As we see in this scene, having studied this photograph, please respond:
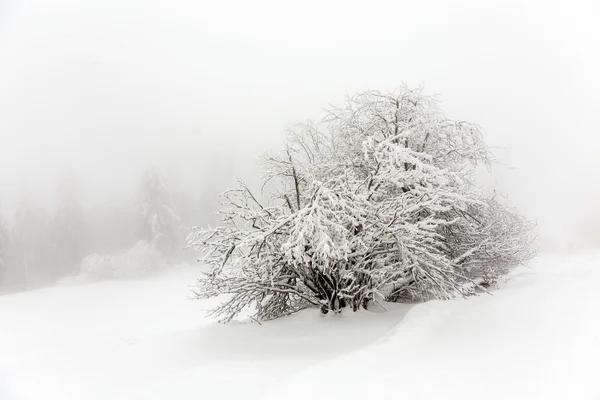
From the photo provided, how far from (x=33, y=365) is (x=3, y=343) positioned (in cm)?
818

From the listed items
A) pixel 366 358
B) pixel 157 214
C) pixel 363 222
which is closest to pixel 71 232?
pixel 157 214

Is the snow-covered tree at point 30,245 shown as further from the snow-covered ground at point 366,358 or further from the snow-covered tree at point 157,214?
the snow-covered ground at point 366,358

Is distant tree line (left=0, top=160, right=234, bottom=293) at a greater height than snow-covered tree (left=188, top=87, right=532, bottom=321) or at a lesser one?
lesser

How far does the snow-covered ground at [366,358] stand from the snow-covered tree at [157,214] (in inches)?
1063

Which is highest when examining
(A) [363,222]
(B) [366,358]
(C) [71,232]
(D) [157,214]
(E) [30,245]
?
(A) [363,222]

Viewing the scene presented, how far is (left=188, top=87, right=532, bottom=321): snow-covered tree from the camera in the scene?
25.4 feet

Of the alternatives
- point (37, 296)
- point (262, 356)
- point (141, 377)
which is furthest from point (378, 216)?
point (37, 296)

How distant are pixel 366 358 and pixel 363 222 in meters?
3.04

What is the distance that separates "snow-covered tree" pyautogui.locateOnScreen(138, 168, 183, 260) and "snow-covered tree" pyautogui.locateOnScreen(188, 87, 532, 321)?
28.5 m

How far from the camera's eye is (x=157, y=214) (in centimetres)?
3691

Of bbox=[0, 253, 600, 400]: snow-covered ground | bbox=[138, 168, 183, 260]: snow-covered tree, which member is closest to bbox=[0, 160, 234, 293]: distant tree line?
bbox=[138, 168, 183, 260]: snow-covered tree

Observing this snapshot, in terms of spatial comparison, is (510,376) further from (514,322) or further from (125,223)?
Answer: (125,223)

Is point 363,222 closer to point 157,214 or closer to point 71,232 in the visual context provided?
point 157,214

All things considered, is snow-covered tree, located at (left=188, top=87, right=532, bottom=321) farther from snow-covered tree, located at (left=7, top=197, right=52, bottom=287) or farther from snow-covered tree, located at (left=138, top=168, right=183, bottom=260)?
snow-covered tree, located at (left=7, top=197, right=52, bottom=287)
